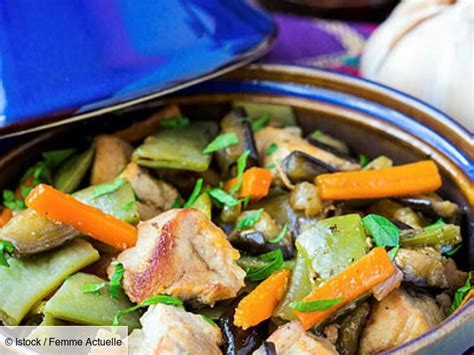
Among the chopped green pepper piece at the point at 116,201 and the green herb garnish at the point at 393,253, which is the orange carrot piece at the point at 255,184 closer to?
the chopped green pepper piece at the point at 116,201

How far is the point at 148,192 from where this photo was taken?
1.71 m

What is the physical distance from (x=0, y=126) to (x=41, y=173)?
21 cm

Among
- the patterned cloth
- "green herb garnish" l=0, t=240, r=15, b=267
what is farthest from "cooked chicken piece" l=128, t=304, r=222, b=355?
the patterned cloth

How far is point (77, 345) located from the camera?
4.49 ft

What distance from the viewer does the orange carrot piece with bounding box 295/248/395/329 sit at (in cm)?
134

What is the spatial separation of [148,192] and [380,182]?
0.55 meters

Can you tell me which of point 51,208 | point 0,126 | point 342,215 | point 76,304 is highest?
point 0,126

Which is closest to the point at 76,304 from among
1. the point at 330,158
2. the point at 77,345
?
the point at 77,345

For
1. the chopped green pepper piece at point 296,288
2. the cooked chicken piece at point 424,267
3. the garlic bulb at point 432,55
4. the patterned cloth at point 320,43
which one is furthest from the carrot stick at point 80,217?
the patterned cloth at point 320,43

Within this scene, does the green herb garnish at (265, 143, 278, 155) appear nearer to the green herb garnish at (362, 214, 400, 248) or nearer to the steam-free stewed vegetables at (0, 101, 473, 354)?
the steam-free stewed vegetables at (0, 101, 473, 354)

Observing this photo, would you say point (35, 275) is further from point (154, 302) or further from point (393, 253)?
point (393, 253)

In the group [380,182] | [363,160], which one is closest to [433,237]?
[380,182]

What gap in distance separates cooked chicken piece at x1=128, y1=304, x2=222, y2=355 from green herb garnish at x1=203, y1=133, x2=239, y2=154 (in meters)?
0.56

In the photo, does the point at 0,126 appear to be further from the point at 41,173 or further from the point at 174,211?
the point at 174,211
